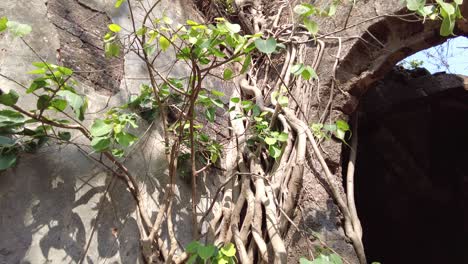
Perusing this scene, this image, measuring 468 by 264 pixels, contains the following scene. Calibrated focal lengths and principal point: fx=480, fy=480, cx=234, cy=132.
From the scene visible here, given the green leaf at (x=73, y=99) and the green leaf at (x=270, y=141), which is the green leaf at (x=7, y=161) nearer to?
the green leaf at (x=73, y=99)

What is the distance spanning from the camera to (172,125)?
81.9 inches

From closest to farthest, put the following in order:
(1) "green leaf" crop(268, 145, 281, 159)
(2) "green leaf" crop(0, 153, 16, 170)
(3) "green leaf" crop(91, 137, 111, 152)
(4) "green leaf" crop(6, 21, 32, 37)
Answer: (4) "green leaf" crop(6, 21, 32, 37) → (2) "green leaf" crop(0, 153, 16, 170) → (3) "green leaf" crop(91, 137, 111, 152) → (1) "green leaf" crop(268, 145, 281, 159)

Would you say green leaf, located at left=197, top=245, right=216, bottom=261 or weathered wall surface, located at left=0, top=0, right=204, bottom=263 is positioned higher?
weathered wall surface, located at left=0, top=0, right=204, bottom=263

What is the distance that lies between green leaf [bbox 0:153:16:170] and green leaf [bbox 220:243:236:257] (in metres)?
0.79

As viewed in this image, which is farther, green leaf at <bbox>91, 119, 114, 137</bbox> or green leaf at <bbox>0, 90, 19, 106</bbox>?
green leaf at <bbox>91, 119, 114, 137</bbox>

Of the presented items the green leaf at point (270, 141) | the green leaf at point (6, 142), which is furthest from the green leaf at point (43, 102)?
the green leaf at point (270, 141)

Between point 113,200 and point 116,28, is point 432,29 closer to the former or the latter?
point 116,28

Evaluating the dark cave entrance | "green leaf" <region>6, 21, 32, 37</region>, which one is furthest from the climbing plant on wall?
the dark cave entrance

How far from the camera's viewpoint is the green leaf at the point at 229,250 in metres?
1.77

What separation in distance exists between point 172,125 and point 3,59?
2.31 feet

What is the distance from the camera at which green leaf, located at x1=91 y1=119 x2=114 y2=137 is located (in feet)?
5.42

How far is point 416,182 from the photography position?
4777 millimetres

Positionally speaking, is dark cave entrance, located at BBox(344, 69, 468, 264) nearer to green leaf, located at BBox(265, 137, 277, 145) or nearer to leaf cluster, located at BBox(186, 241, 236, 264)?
green leaf, located at BBox(265, 137, 277, 145)

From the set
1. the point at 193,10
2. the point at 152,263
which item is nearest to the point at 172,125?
the point at 152,263
